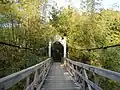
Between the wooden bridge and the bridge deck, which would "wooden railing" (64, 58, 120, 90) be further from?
the bridge deck

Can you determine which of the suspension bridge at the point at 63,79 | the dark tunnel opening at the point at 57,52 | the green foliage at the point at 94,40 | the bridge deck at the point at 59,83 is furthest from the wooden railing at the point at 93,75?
the dark tunnel opening at the point at 57,52

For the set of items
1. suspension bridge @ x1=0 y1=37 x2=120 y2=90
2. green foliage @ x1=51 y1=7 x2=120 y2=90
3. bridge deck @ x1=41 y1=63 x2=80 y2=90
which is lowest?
bridge deck @ x1=41 y1=63 x2=80 y2=90

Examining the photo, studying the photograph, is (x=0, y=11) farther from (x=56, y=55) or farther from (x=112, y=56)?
(x=56, y=55)

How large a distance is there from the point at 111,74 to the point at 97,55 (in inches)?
333

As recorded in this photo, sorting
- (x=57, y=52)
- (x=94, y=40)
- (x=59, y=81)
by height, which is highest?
(x=94, y=40)

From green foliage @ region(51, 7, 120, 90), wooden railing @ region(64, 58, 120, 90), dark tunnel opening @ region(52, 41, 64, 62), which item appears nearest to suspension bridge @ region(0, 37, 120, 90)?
wooden railing @ region(64, 58, 120, 90)

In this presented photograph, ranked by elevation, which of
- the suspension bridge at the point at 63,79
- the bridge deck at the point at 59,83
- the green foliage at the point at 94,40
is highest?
the green foliage at the point at 94,40

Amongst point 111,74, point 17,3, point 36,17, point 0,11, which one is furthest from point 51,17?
point 111,74

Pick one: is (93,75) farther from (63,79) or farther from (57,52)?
(57,52)

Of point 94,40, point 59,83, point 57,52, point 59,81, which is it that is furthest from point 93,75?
point 57,52

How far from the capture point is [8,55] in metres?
6.50

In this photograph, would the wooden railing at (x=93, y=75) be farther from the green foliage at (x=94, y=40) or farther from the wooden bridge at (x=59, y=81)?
the green foliage at (x=94, y=40)

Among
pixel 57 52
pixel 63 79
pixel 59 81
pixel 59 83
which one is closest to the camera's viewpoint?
pixel 59 83

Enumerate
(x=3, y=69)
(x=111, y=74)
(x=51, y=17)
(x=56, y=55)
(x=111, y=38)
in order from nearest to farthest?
(x=111, y=74) < (x=3, y=69) < (x=111, y=38) < (x=51, y=17) < (x=56, y=55)
